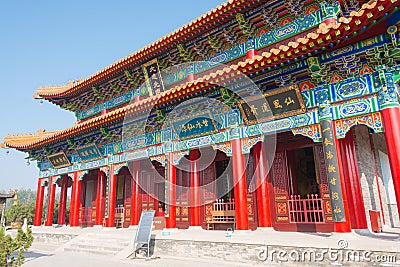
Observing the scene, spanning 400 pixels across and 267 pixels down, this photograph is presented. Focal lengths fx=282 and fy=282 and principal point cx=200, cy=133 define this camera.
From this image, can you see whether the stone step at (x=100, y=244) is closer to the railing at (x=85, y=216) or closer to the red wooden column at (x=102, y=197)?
the red wooden column at (x=102, y=197)

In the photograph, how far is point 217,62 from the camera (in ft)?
30.5

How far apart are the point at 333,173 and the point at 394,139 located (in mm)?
1272

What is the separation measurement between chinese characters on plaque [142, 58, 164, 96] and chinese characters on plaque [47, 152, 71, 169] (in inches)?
214

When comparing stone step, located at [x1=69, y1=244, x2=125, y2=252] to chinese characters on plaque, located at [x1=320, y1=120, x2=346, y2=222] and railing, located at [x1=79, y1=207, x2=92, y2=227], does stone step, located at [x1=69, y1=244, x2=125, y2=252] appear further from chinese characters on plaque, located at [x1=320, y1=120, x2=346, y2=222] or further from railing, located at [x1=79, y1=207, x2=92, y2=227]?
chinese characters on plaque, located at [x1=320, y1=120, x2=346, y2=222]

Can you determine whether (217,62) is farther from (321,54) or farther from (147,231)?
(147,231)

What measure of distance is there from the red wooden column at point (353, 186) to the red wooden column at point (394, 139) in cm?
104

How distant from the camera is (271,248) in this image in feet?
17.6

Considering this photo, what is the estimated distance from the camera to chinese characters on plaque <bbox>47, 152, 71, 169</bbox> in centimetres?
1297

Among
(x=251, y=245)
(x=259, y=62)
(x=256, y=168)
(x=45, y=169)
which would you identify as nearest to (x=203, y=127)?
(x=256, y=168)

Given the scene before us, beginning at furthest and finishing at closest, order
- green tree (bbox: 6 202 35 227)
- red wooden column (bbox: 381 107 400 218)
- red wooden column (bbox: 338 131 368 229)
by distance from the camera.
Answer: green tree (bbox: 6 202 35 227) < red wooden column (bbox: 338 131 368 229) < red wooden column (bbox: 381 107 400 218)

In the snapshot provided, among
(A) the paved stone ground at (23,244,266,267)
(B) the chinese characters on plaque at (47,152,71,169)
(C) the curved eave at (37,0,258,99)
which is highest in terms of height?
(C) the curved eave at (37,0,258,99)

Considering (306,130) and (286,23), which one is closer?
(306,130)

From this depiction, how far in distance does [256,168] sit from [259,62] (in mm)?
3098

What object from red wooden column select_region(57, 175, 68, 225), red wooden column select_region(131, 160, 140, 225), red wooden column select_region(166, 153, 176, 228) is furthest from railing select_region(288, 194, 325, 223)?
red wooden column select_region(57, 175, 68, 225)
